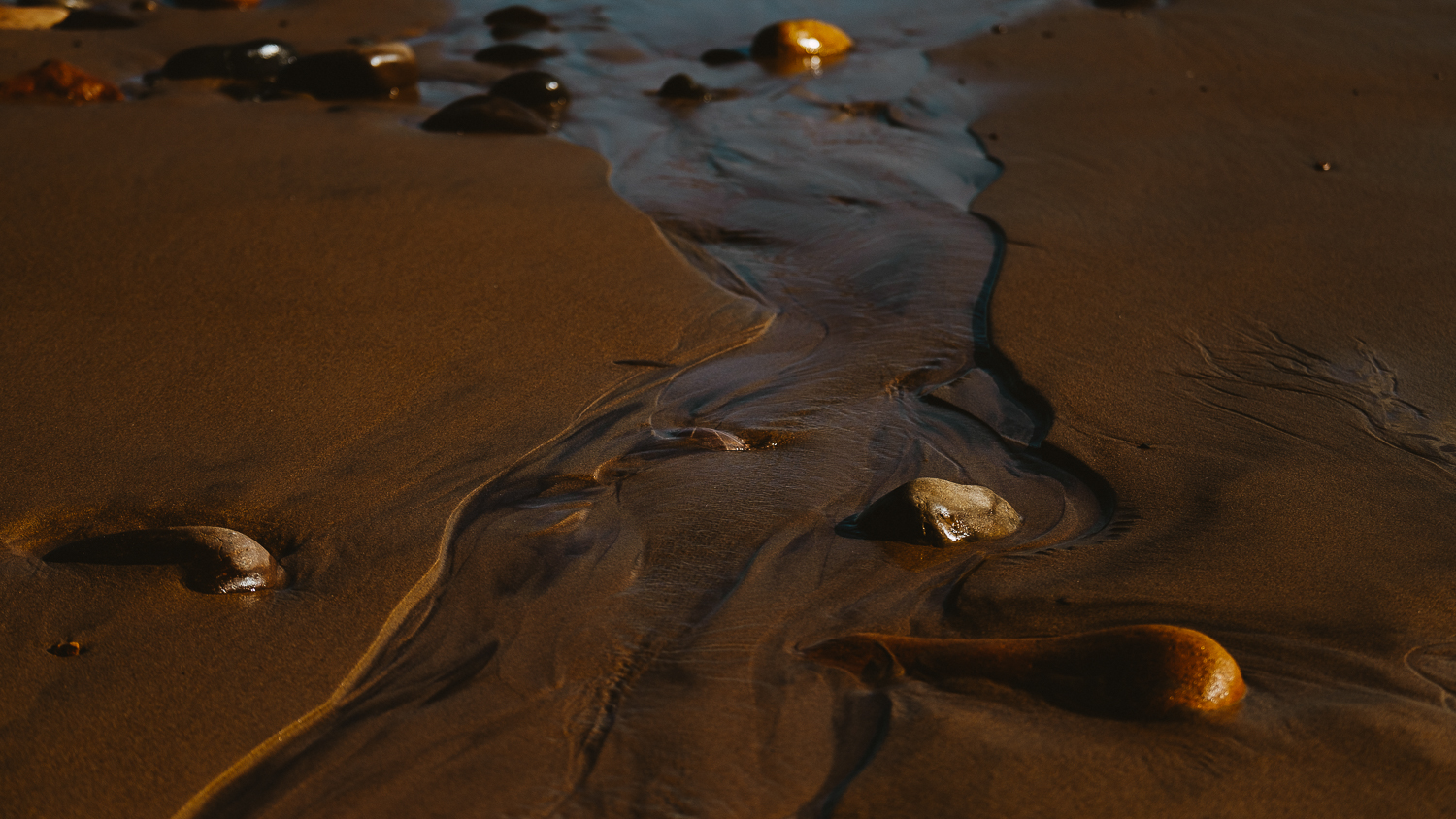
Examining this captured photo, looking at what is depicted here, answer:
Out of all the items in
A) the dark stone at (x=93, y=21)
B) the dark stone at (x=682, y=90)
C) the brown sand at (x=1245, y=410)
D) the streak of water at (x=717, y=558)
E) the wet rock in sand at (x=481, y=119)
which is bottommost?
the streak of water at (x=717, y=558)

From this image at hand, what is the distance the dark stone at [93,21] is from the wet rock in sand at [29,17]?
39mm

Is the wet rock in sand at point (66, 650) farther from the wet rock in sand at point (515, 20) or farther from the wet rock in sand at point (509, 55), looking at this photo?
the wet rock in sand at point (515, 20)

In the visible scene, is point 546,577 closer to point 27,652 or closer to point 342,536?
point 342,536

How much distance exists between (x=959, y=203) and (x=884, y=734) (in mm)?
3126

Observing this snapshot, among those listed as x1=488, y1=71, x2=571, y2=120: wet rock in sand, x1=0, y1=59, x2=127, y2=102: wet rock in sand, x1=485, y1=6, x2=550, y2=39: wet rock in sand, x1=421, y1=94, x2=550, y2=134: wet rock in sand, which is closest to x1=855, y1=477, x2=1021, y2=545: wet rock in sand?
x1=421, y1=94, x2=550, y2=134: wet rock in sand

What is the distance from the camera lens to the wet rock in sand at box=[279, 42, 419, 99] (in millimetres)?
5785

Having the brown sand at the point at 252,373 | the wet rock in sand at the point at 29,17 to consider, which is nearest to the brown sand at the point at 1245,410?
the brown sand at the point at 252,373

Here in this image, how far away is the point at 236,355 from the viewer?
3092 mm

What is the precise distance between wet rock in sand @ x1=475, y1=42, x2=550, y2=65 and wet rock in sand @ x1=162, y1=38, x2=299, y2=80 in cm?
121

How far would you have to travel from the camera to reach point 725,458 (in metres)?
2.77

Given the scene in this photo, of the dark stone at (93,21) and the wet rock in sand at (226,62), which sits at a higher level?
the dark stone at (93,21)

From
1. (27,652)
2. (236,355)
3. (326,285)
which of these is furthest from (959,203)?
(27,652)

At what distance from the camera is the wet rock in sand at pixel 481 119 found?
17.0ft

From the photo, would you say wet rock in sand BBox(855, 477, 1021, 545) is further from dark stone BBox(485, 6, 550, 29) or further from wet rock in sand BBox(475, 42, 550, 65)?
dark stone BBox(485, 6, 550, 29)
